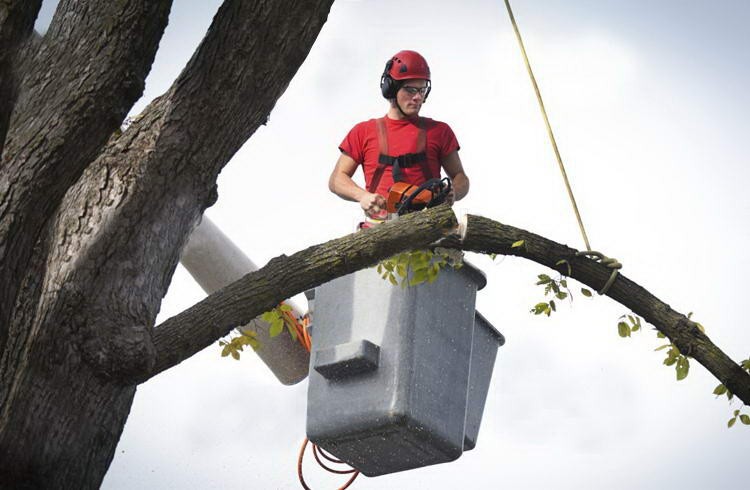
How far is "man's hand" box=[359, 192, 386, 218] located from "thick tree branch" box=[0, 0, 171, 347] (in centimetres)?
207

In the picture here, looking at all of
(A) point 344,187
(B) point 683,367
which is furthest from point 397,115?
(B) point 683,367

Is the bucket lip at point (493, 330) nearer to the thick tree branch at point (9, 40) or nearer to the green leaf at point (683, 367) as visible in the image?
the green leaf at point (683, 367)

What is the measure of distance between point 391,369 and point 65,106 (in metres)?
2.30

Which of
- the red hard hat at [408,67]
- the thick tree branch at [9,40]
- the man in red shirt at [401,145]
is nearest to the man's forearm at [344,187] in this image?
the man in red shirt at [401,145]

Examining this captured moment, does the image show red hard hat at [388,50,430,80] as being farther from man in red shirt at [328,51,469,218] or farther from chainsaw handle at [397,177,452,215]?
chainsaw handle at [397,177,452,215]

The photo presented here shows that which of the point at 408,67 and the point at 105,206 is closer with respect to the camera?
the point at 105,206

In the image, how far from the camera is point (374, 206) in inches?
225

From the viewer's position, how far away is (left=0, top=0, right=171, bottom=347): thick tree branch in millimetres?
3547

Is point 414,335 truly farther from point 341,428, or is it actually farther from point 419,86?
point 419,86

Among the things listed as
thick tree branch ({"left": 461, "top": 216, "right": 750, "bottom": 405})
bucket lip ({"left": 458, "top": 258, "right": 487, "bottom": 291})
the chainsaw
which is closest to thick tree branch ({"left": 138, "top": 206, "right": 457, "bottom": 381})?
thick tree branch ({"left": 461, "top": 216, "right": 750, "bottom": 405})

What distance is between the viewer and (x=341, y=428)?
566cm

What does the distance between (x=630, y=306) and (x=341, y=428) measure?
57.7 inches

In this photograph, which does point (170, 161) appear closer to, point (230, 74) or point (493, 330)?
point (230, 74)

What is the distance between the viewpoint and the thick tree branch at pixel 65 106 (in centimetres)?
355
